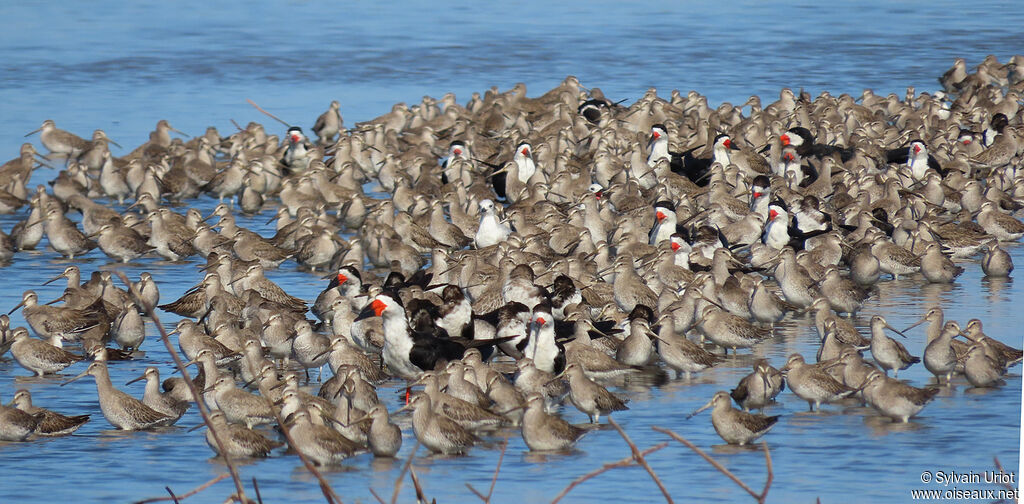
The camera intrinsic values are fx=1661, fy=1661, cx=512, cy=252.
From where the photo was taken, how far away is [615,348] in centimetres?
1392

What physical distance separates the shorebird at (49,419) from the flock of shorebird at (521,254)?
17 millimetres

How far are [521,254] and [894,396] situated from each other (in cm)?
563

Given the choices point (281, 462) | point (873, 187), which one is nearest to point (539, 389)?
point (281, 462)

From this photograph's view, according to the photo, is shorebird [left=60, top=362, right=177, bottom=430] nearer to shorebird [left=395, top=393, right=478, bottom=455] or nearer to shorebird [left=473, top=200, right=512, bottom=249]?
shorebird [left=395, top=393, right=478, bottom=455]

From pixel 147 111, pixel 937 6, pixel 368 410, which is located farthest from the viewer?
pixel 937 6

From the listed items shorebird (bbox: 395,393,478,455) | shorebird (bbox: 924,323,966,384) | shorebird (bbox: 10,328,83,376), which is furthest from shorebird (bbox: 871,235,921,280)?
shorebird (bbox: 10,328,83,376)

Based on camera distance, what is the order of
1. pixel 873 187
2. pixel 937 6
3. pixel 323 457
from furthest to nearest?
pixel 937 6 < pixel 873 187 < pixel 323 457

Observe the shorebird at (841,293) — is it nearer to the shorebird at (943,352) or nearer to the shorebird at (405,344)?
the shorebird at (943,352)

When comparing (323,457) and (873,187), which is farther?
(873,187)

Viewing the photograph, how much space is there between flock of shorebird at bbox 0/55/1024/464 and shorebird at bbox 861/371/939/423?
2cm

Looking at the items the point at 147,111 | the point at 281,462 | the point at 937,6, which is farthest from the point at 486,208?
the point at 937,6

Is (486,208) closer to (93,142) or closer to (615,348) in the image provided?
(615,348)

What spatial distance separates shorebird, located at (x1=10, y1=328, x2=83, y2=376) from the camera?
13945 millimetres

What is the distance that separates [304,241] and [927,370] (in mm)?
7767
